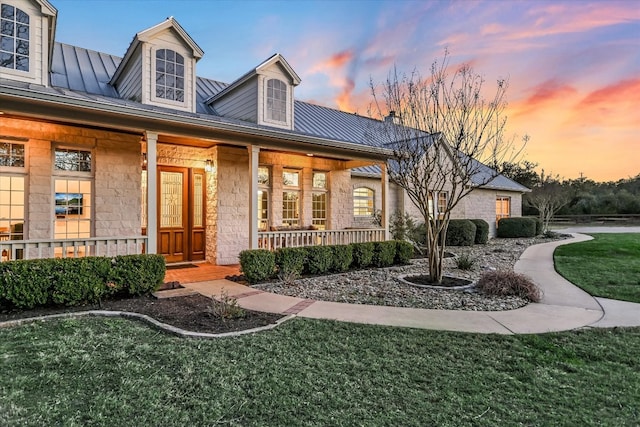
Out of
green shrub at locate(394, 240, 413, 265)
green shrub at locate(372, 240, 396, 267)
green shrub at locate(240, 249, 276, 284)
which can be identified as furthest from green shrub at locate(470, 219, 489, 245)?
green shrub at locate(240, 249, 276, 284)

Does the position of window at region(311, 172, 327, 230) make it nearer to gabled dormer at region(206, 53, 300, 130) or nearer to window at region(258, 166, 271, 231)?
window at region(258, 166, 271, 231)

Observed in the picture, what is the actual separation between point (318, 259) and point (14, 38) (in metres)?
7.71

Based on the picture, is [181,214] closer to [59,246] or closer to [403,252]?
[59,246]

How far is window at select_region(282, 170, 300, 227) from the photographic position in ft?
35.5

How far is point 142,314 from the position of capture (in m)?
4.93

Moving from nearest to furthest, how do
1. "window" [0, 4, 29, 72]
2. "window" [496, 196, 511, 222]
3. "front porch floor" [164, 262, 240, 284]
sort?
"window" [0, 4, 29, 72], "front porch floor" [164, 262, 240, 284], "window" [496, 196, 511, 222]

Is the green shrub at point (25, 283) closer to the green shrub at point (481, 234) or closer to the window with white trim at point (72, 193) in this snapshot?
the window with white trim at point (72, 193)

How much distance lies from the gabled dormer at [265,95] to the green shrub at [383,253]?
4431 mm

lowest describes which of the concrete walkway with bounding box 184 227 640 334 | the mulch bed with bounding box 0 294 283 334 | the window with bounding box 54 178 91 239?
the concrete walkway with bounding box 184 227 640 334

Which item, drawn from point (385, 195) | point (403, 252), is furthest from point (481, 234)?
point (385, 195)

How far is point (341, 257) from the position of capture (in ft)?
28.6

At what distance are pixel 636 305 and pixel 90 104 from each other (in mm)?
9664

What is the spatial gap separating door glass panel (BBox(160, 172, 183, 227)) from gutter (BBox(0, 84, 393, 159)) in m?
2.79

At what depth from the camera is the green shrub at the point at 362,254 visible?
9.17m
